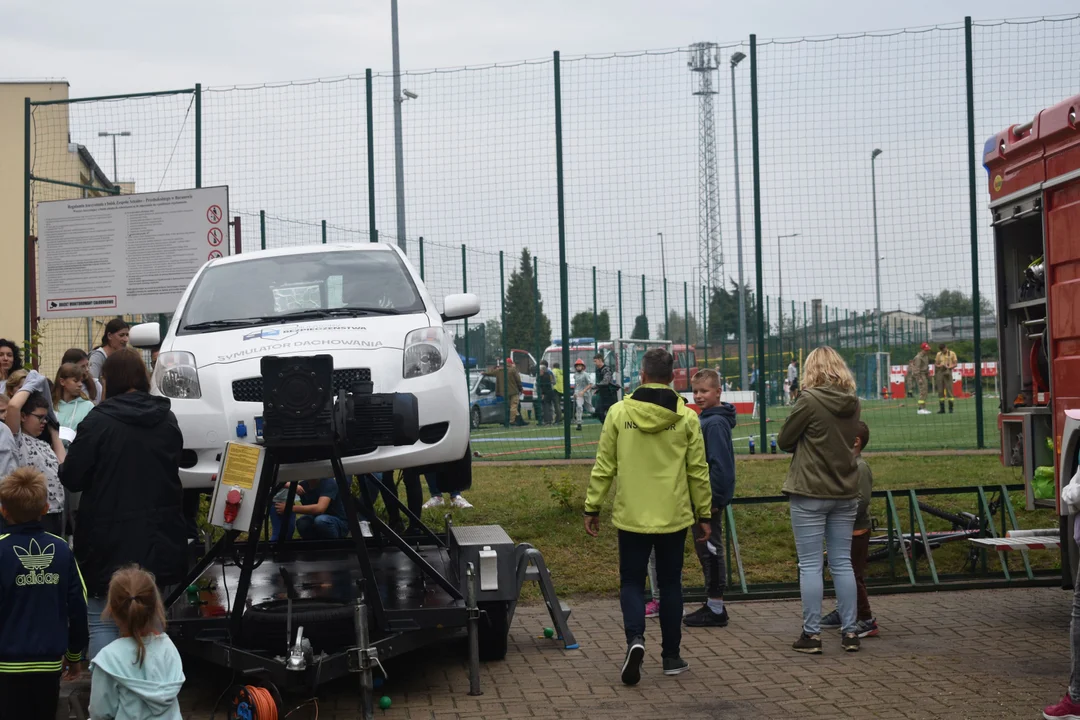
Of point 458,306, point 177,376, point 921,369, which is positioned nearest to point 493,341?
point 921,369

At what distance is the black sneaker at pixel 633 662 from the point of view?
21.9 feet

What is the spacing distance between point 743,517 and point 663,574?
→ 432cm

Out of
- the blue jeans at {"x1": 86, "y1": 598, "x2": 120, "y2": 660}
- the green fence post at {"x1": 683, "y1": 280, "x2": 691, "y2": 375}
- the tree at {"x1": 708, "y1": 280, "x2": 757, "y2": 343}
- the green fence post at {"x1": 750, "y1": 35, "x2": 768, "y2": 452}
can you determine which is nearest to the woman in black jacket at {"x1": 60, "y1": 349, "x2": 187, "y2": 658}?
the blue jeans at {"x1": 86, "y1": 598, "x2": 120, "y2": 660}

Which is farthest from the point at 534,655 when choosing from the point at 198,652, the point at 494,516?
the point at 494,516

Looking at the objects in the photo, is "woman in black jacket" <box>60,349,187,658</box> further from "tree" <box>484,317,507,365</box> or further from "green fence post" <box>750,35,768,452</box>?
"tree" <box>484,317,507,365</box>

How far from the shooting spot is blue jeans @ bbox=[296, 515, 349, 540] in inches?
366

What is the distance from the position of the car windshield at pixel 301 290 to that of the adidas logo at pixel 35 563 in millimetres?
2781

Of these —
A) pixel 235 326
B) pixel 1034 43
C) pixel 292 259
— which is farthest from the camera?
pixel 1034 43

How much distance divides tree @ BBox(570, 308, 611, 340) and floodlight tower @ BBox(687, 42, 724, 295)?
1913 millimetres

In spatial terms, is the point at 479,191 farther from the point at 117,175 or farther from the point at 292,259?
the point at 292,259

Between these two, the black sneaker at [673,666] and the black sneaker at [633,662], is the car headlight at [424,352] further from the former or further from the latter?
the black sneaker at [673,666]

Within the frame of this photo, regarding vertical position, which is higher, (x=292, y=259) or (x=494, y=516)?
(x=292, y=259)

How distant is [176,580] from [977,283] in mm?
10558

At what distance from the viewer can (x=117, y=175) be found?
14.7 meters
